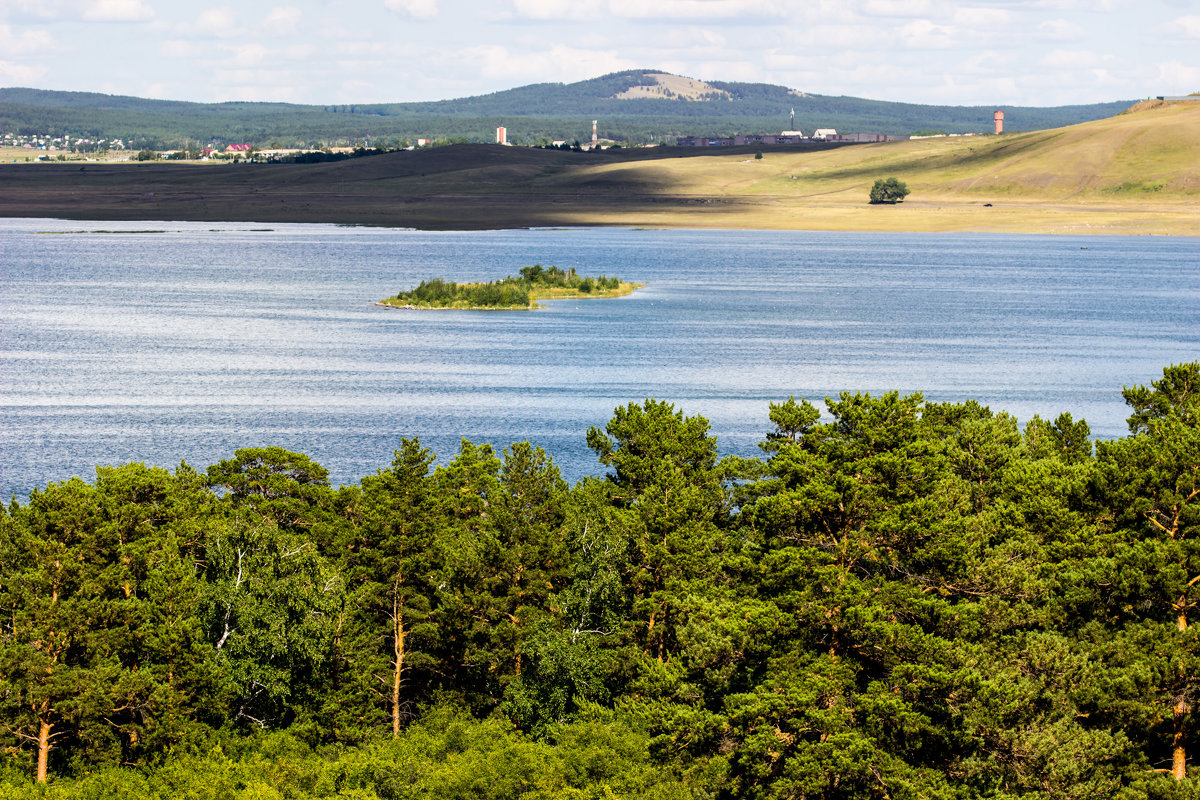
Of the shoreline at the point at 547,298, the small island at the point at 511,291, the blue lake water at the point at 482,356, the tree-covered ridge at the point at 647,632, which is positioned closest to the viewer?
the tree-covered ridge at the point at 647,632

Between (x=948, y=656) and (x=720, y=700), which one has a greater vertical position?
(x=948, y=656)

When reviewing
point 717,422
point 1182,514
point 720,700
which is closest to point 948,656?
point 720,700

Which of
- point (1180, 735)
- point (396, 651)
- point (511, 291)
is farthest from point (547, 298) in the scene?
point (1180, 735)

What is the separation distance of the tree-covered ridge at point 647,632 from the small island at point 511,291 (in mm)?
109258

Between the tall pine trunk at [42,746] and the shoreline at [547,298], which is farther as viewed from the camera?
the shoreline at [547,298]

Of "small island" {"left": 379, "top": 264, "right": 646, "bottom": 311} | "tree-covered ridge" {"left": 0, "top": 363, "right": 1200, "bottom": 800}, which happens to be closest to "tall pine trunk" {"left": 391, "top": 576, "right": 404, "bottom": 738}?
"tree-covered ridge" {"left": 0, "top": 363, "right": 1200, "bottom": 800}

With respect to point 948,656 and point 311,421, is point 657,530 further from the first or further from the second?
point 311,421

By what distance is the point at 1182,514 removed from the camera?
33719 millimetres

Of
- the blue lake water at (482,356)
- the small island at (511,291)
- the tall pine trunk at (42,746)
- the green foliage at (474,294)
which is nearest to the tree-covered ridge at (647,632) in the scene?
the tall pine trunk at (42,746)

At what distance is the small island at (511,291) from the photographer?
151 meters

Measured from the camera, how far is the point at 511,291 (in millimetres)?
152625

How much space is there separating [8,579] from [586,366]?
7419 centimetres

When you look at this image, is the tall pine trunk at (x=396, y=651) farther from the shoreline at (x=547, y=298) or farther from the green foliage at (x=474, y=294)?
the green foliage at (x=474, y=294)

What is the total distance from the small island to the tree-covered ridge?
10926cm
